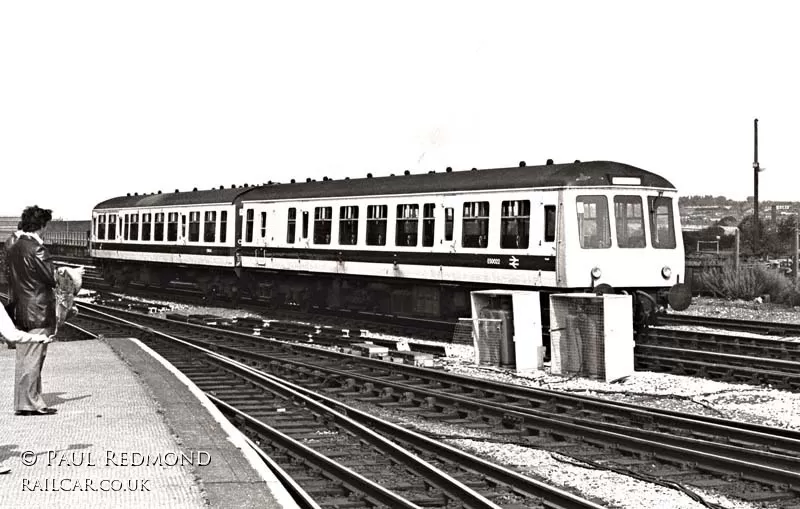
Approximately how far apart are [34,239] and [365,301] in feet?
49.6

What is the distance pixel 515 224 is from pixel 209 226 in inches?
571

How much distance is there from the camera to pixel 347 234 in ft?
75.9

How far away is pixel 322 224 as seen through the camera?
24312mm

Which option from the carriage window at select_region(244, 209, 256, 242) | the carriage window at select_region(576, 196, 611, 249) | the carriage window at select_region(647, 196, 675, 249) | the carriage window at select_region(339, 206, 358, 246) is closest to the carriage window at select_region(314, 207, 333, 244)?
the carriage window at select_region(339, 206, 358, 246)

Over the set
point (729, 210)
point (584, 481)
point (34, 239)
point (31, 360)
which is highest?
point (729, 210)

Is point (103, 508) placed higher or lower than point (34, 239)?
lower

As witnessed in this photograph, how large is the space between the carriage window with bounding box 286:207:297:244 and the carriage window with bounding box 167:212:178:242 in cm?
753

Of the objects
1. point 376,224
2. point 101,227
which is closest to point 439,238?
point 376,224

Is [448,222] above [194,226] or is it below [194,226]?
below

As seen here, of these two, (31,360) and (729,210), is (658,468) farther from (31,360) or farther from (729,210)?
(729,210)

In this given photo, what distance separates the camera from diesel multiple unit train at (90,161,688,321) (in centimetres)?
1716

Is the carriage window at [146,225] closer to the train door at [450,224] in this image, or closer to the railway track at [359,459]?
the train door at [450,224]

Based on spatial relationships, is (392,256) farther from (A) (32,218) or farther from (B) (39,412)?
(A) (32,218)

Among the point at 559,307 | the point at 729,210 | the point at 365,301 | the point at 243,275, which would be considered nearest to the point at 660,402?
the point at 559,307
